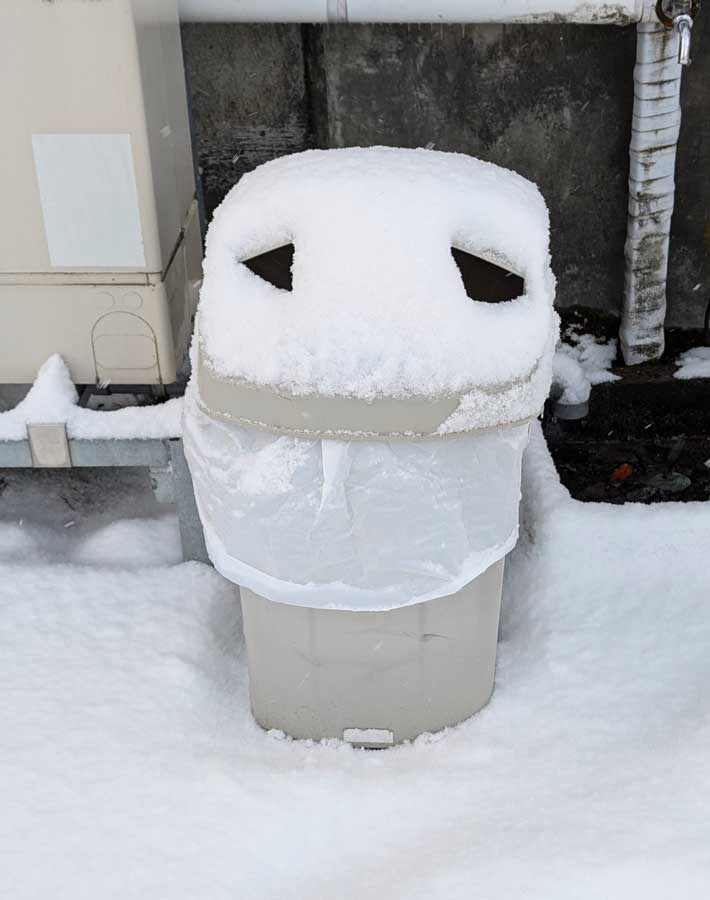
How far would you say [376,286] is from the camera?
1.66 metres

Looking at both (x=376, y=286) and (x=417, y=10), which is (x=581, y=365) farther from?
(x=376, y=286)

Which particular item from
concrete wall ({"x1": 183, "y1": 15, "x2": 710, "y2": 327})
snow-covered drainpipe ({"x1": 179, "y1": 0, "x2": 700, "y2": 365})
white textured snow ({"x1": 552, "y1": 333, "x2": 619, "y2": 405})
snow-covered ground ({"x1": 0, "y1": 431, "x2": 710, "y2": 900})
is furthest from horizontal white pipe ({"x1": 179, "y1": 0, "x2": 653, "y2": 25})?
snow-covered ground ({"x1": 0, "y1": 431, "x2": 710, "y2": 900})

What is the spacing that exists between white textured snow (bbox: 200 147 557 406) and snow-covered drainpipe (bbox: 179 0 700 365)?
105 centimetres

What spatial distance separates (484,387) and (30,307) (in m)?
1.16

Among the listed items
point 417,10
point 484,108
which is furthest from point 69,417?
point 484,108

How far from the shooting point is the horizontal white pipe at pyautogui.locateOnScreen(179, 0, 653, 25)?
2713 millimetres

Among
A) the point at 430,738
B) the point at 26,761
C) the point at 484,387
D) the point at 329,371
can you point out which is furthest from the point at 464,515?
the point at 26,761

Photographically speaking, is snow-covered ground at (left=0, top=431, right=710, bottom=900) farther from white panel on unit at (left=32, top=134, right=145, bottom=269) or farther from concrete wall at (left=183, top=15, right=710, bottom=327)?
concrete wall at (left=183, top=15, right=710, bottom=327)

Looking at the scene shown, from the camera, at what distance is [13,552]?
258 centimetres

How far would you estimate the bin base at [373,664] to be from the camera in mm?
1955

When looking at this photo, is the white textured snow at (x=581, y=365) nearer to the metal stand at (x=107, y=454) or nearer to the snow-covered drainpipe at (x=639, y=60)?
the snow-covered drainpipe at (x=639, y=60)

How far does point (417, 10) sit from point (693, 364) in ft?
4.55

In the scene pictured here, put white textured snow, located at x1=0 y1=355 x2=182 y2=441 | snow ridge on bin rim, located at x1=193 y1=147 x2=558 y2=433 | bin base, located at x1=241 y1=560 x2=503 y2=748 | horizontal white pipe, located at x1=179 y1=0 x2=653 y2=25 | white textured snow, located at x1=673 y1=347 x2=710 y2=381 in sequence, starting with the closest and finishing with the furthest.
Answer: snow ridge on bin rim, located at x1=193 y1=147 x2=558 y2=433 < bin base, located at x1=241 y1=560 x2=503 y2=748 < white textured snow, located at x1=0 y1=355 x2=182 y2=441 < horizontal white pipe, located at x1=179 y1=0 x2=653 y2=25 < white textured snow, located at x1=673 y1=347 x2=710 y2=381

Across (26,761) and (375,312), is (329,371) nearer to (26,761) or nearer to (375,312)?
(375,312)
